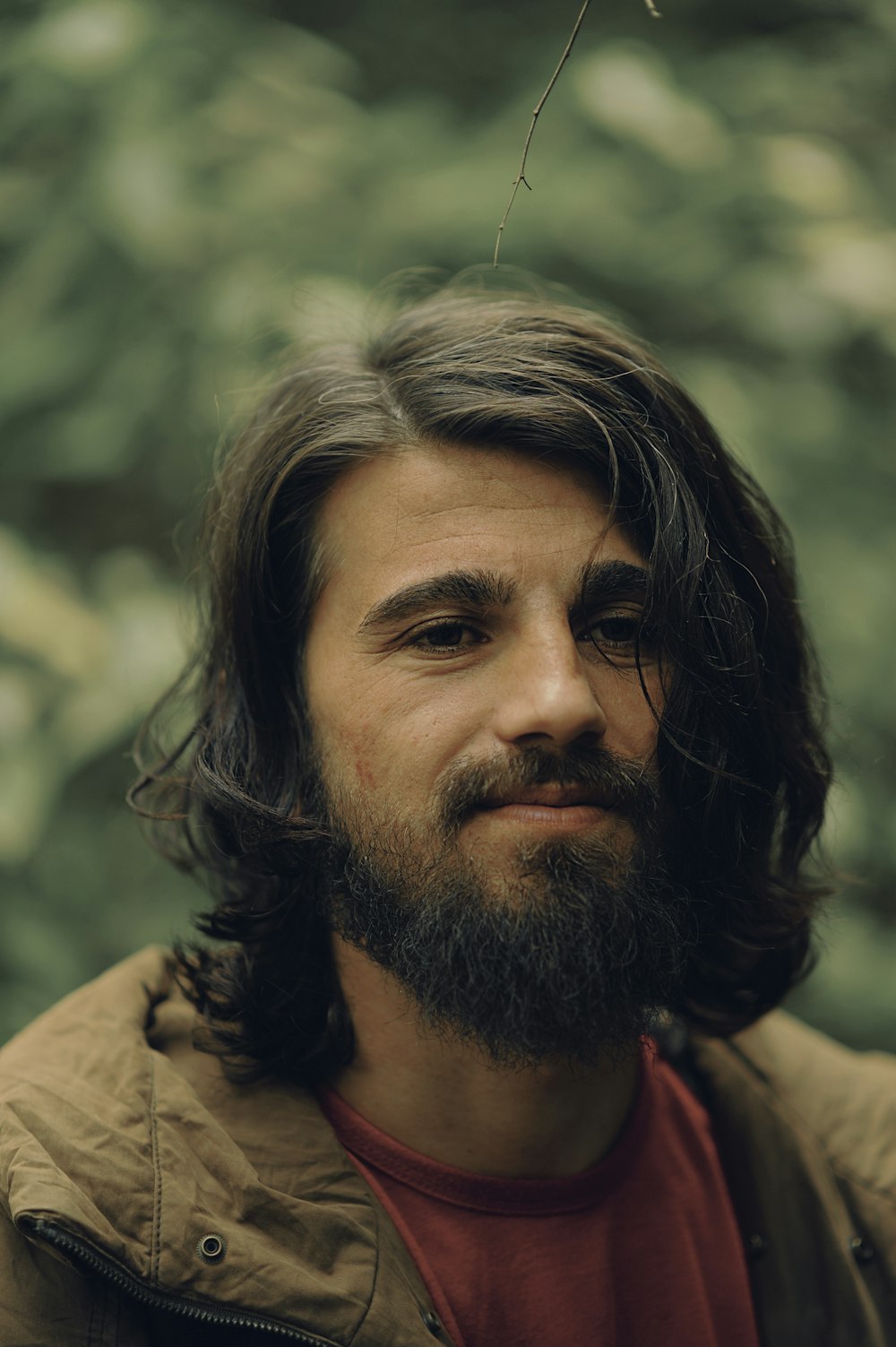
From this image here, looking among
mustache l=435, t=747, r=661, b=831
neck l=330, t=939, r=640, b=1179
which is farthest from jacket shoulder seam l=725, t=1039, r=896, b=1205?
mustache l=435, t=747, r=661, b=831

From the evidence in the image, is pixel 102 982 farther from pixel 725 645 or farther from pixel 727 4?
pixel 727 4

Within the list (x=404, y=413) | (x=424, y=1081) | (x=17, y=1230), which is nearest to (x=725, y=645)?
(x=404, y=413)

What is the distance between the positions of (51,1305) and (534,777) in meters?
0.93

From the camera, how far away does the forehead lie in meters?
1.77

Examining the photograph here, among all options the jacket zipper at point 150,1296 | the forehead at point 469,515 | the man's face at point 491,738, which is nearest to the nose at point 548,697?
the man's face at point 491,738

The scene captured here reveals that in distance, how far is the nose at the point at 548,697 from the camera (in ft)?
5.40

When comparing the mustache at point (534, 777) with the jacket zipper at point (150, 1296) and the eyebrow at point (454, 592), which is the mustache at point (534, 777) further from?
the jacket zipper at point (150, 1296)

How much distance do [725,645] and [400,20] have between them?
2.00 metres

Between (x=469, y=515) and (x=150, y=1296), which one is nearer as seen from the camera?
(x=150, y=1296)

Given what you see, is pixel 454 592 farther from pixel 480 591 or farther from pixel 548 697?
pixel 548 697

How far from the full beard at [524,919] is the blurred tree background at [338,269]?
78 cm

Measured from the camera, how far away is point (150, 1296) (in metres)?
1.42

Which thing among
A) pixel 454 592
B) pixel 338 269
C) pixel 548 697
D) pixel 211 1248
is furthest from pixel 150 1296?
pixel 338 269

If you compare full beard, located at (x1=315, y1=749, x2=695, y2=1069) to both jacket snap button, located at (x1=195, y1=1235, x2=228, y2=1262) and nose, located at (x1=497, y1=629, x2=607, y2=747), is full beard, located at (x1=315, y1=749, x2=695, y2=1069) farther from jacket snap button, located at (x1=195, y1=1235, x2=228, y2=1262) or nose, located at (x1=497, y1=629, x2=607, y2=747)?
jacket snap button, located at (x1=195, y1=1235, x2=228, y2=1262)
